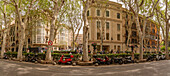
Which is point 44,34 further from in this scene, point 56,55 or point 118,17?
point 56,55

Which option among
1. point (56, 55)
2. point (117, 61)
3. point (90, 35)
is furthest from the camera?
point (90, 35)

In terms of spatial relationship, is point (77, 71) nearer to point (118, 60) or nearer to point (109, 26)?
point (118, 60)

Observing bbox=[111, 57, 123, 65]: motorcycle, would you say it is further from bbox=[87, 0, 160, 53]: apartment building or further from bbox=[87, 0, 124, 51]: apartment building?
bbox=[87, 0, 124, 51]: apartment building

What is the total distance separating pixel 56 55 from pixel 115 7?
2485 cm

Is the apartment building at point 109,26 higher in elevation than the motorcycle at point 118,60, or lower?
higher

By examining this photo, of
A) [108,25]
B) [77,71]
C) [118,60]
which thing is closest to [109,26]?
[108,25]

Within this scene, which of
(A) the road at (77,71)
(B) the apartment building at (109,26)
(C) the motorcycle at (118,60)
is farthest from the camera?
(B) the apartment building at (109,26)

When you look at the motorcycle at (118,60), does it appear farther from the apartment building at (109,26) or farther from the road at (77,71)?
the apartment building at (109,26)

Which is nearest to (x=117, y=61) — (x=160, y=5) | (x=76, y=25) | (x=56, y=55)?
(x=56, y=55)

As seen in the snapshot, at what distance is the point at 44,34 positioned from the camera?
46.6 meters

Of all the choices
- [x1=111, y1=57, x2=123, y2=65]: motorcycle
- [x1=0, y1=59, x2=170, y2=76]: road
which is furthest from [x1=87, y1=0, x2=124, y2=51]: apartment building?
[x1=0, y1=59, x2=170, y2=76]: road

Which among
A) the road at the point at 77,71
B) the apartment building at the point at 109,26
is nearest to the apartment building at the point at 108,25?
the apartment building at the point at 109,26

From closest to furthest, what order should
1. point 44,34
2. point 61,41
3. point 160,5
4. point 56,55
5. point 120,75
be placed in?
point 120,75 → point 56,55 → point 160,5 → point 44,34 → point 61,41

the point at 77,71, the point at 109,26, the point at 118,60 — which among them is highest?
the point at 109,26
